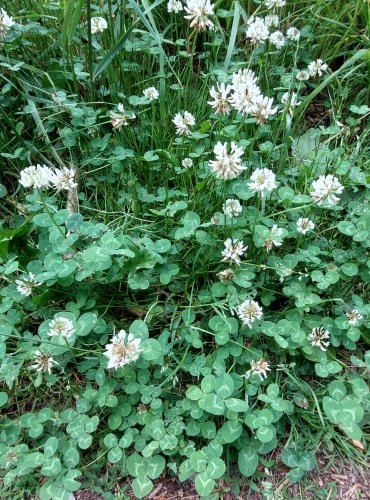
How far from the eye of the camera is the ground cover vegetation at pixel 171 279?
1.64 m

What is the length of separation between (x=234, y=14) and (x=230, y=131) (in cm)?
77

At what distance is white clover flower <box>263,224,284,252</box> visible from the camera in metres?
1.79

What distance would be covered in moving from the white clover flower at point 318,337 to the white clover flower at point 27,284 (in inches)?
37.4

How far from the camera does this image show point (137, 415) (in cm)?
168

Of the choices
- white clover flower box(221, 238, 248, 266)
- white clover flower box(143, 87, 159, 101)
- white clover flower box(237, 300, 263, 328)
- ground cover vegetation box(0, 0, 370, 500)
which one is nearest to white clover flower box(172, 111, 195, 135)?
ground cover vegetation box(0, 0, 370, 500)

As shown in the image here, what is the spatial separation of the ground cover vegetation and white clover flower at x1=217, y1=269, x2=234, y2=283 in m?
0.01

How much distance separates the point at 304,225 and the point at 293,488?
0.89 m

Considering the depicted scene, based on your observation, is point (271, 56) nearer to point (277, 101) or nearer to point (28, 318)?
point (277, 101)

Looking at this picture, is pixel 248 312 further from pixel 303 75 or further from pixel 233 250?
pixel 303 75

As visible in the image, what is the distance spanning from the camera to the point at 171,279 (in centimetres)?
195

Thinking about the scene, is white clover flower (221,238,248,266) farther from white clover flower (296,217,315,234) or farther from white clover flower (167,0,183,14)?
white clover flower (167,0,183,14)

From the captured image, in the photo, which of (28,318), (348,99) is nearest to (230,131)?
(348,99)

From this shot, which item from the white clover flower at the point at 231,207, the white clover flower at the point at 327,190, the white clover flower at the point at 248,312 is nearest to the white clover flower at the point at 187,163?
the white clover flower at the point at 231,207

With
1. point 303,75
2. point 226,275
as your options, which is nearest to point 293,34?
point 303,75
